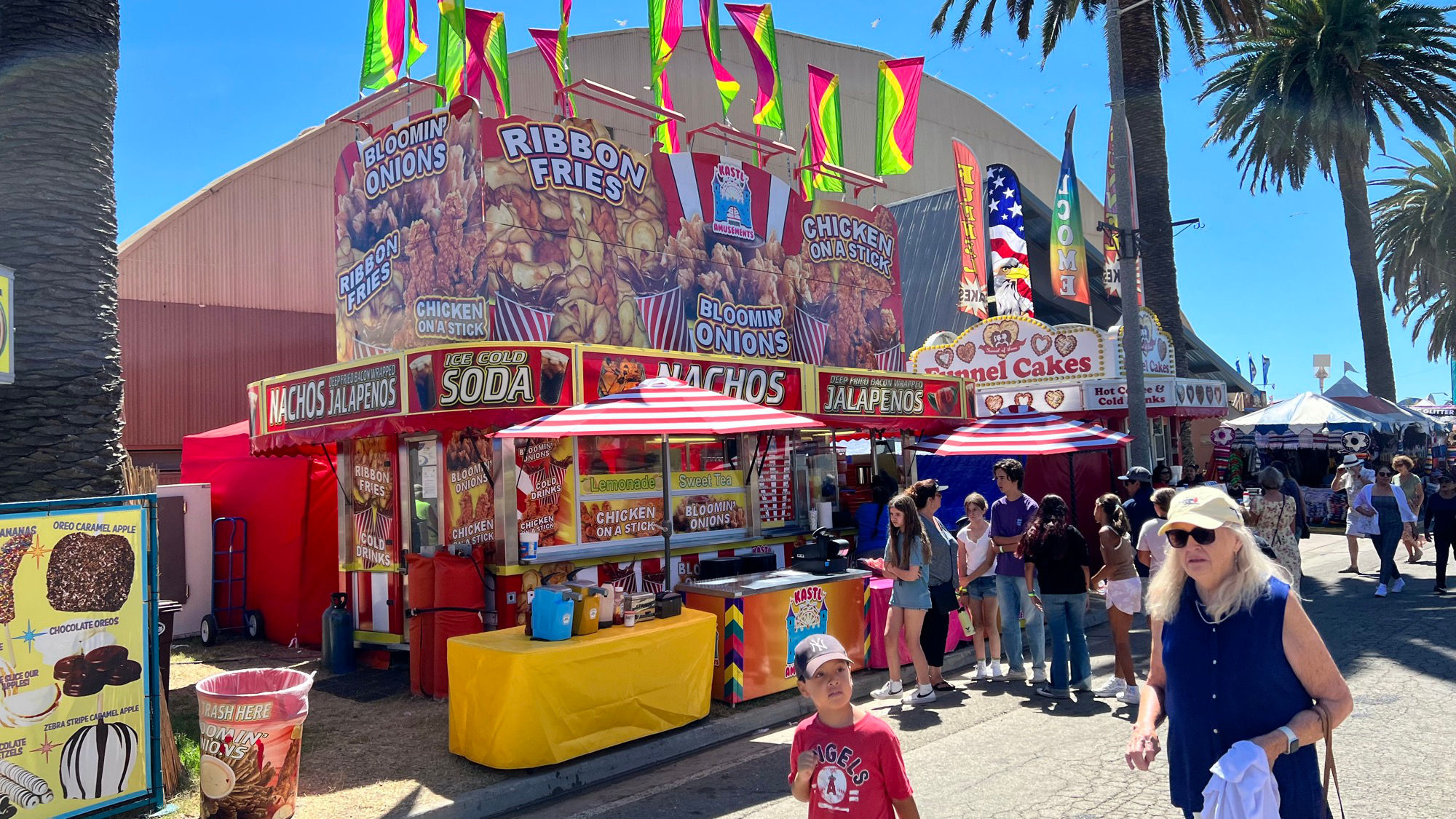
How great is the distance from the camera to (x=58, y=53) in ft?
22.5

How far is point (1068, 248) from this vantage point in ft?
62.3

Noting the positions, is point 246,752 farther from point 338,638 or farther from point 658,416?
point 338,638

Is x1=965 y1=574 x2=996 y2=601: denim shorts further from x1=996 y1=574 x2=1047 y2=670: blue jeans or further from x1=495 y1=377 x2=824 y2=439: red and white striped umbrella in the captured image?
x1=495 y1=377 x2=824 y2=439: red and white striped umbrella

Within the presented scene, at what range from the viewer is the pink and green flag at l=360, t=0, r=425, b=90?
487 inches

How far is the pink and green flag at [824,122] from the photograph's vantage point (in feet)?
52.7

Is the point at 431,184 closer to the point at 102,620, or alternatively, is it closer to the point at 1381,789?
the point at 102,620

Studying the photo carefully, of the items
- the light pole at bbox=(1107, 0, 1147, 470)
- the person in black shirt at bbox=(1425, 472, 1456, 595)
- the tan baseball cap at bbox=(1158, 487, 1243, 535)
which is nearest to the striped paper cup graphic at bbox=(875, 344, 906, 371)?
the light pole at bbox=(1107, 0, 1147, 470)

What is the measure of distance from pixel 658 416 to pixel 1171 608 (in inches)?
218

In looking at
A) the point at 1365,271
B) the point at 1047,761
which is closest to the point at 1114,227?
the point at 1047,761

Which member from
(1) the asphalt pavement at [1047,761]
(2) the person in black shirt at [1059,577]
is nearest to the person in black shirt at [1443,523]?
(1) the asphalt pavement at [1047,761]

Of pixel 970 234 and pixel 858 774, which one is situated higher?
pixel 970 234

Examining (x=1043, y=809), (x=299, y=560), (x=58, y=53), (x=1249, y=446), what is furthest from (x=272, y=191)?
(x=1249, y=446)

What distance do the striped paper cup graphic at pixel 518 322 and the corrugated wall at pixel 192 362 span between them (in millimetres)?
12370

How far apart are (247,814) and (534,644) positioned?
2.00 m
